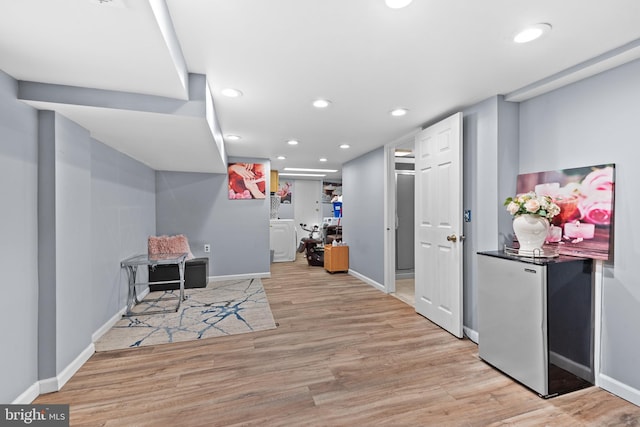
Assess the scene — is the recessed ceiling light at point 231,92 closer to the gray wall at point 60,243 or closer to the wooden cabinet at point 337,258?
the gray wall at point 60,243

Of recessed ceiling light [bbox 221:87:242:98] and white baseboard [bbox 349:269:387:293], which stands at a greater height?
recessed ceiling light [bbox 221:87:242:98]

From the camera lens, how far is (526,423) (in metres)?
1.60

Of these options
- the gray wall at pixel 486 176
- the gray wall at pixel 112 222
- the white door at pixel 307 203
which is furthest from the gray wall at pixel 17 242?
the white door at pixel 307 203

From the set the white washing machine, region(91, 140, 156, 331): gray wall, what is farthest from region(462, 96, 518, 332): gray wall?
the white washing machine

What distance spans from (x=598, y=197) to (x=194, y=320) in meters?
3.76

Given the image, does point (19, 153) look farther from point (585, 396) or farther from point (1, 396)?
point (585, 396)

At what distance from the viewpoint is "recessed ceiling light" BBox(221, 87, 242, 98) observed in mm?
2266

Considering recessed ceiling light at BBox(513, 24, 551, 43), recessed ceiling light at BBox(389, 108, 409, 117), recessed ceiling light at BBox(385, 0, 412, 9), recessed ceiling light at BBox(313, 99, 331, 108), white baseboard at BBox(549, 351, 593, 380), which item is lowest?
white baseboard at BBox(549, 351, 593, 380)

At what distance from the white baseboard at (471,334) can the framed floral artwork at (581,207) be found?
101 cm

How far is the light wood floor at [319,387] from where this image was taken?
64.9 inches

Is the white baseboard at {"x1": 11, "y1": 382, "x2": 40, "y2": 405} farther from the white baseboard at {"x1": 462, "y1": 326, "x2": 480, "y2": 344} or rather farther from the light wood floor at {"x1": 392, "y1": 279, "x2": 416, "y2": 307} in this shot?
the light wood floor at {"x1": 392, "y1": 279, "x2": 416, "y2": 307}

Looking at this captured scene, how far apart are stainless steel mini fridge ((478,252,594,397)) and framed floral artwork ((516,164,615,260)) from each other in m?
0.14

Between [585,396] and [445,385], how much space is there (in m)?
0.87

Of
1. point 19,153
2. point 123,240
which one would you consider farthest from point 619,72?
point 123,240
